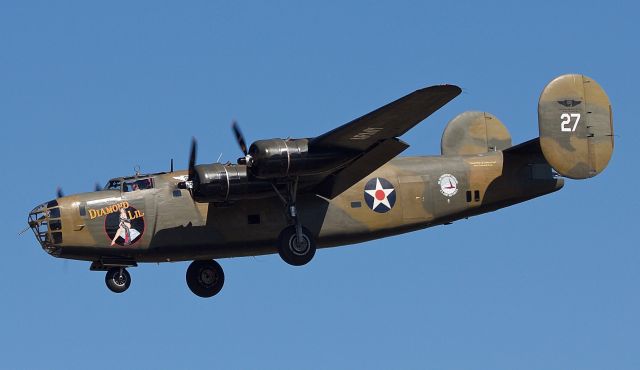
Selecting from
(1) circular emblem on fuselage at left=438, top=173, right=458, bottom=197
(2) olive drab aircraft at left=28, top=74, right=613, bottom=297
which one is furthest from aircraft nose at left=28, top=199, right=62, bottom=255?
(1) circular emblem on fuselage at left=438, top=173, right=458, bottom=197

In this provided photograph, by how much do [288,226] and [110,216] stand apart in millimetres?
3487

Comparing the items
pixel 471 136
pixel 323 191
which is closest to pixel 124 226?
pixel 323 191

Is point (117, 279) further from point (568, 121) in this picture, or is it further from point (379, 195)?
point (568, 121)

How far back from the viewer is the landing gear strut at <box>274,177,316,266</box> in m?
27.4

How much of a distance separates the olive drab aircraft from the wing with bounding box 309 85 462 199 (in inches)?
1.0

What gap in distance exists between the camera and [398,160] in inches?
1156

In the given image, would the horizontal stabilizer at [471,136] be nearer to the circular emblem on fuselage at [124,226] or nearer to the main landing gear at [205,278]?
the main landing gear at [205,278]

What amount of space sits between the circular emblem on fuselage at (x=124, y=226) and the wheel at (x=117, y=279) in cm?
93

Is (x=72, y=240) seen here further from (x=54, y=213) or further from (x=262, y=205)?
(x=262, y=205)

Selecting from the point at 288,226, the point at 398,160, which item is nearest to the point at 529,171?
the point at 398,160

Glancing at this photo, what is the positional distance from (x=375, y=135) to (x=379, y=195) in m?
2.31

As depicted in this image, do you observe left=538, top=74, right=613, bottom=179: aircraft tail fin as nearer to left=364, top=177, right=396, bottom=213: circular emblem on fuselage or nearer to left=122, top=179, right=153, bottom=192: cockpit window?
left=364, top=177, right=396, bottom=213: circular emblem on fuselage

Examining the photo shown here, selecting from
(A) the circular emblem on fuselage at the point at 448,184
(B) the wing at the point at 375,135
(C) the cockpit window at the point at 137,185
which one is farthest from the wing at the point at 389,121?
(C) the cockpit window at the point at 137,185

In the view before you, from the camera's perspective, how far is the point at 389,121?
26484 millimetres
